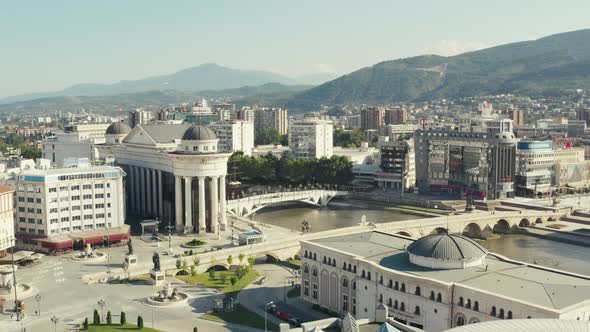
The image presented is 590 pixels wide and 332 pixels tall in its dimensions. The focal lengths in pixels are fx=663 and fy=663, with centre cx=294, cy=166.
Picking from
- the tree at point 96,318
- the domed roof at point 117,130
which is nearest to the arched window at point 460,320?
the tree at point 96,318

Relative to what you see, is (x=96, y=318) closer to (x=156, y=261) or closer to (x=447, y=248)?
(x=156, y=261)

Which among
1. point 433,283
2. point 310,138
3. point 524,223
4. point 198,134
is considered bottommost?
point 524,223

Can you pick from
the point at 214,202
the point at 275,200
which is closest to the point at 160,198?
the point at 214,202

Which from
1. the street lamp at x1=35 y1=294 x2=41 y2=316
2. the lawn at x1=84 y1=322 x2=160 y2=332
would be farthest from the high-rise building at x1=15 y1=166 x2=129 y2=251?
the lawn at x1=84 y1=322 x2=160 y2=332

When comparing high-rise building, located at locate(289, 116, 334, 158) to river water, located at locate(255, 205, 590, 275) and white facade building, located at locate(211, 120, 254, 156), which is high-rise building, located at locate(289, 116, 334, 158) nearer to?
white facade building, located at locate(211, 120, 254, 156)

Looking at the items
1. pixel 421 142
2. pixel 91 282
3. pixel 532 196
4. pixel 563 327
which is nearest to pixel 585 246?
pixel 532 196

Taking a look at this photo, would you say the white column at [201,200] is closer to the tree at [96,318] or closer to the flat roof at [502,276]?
the flat roof at [502,276]
